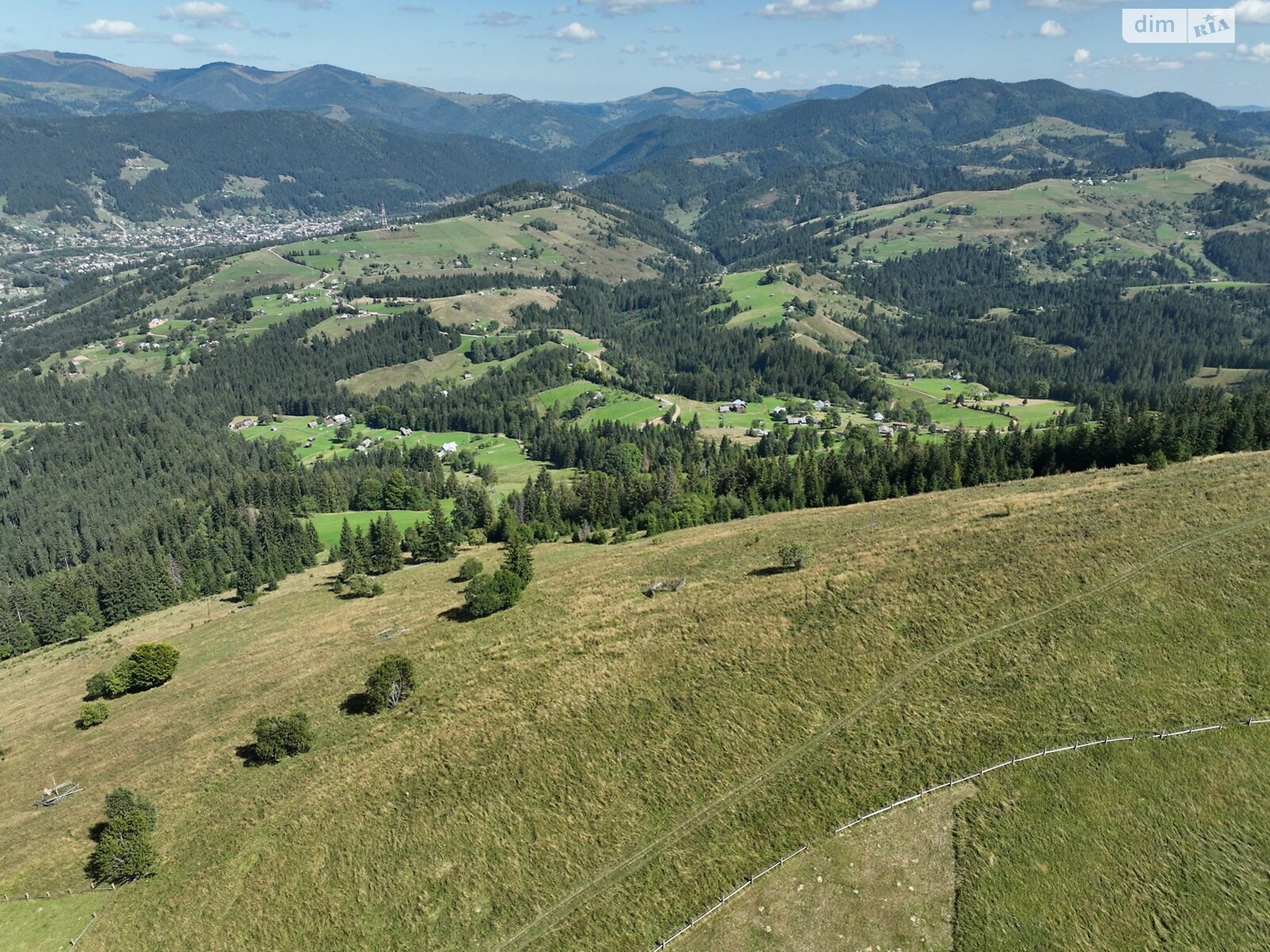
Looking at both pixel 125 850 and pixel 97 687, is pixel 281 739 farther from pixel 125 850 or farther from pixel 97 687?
pixel 97 687

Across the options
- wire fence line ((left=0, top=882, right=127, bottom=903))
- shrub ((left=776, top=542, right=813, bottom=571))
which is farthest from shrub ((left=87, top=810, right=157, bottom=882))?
shrub ((left=776, top=542, right=813, bottom=571))

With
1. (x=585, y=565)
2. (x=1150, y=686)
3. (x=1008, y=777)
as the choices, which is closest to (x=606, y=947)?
(x=1008, y=777)

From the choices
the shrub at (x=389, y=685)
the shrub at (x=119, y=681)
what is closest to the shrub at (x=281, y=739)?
the shrub at (x=389, y=685)

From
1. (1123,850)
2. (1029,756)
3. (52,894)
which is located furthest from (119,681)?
(1123,850)

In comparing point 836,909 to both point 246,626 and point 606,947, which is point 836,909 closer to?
point 606,947

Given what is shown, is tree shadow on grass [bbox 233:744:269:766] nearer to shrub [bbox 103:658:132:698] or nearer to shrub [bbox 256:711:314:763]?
shrub [bbox 256:711:314:763]
